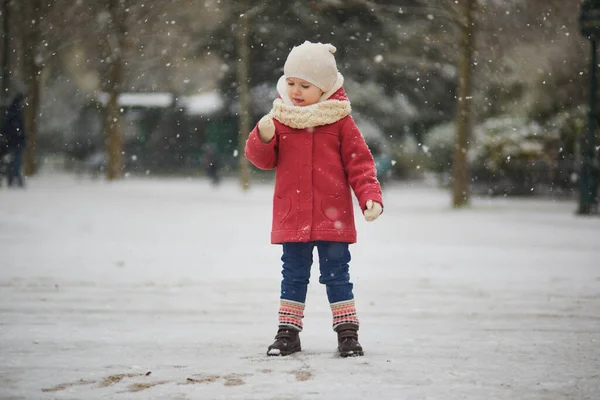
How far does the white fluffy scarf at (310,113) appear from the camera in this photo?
463cm

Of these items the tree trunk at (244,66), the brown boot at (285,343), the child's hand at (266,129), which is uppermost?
the tree trunk at (244,66)

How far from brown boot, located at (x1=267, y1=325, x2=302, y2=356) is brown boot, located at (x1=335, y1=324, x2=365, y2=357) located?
8.8 inches

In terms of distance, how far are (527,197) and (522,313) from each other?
17.2 metres

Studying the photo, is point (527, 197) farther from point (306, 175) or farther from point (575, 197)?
point (306, 175)

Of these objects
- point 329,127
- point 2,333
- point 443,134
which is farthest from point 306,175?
point 443,134

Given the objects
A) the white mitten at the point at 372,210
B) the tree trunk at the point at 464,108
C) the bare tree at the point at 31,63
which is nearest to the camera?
the white mitten at the point at 372,210

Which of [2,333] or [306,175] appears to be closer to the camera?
[306,175]

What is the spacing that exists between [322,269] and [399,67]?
27914mm

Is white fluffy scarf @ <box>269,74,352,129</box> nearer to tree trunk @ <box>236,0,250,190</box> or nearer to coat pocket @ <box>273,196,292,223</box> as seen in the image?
coat pocket @ <box>273,196,292,223</box>

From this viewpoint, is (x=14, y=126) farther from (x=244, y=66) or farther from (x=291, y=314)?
(x=291, y=314)

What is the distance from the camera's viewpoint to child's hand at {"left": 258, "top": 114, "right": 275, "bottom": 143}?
14.8 ft

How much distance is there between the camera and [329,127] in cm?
470

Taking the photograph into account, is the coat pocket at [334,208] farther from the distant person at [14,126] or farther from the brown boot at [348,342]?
the distant person at [14,126]

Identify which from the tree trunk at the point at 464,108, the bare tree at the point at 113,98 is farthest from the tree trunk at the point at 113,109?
the tree trunk at the point at 464,108
